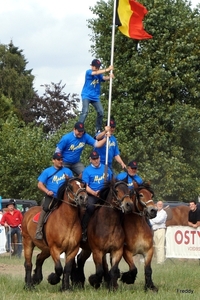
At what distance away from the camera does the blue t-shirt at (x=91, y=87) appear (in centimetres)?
1603

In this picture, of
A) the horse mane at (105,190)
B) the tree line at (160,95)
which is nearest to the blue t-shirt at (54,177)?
the horse mane at (105,190)

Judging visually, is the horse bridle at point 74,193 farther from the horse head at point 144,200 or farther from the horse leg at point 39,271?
the horse leg at point 39,271

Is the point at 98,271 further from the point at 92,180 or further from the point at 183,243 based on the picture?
the point at 183,243

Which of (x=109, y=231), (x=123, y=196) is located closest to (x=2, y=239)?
(x=109, y=231)

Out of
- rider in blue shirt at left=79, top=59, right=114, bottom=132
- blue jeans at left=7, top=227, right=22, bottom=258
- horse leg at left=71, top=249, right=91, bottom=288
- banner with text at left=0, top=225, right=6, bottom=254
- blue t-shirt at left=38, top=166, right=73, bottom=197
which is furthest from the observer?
blue jeans at left=7, top=227, right=22, bottom=258

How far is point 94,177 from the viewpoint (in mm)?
15375

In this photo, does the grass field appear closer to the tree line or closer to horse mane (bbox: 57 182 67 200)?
horse mane (bbox: 57 182 67 200)

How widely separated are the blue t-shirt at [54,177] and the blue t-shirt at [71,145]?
40cm

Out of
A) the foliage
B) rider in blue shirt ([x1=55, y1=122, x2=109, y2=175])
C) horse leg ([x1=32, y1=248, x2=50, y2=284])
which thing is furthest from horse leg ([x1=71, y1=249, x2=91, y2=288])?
the foliage

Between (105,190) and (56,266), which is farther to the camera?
(105,190)

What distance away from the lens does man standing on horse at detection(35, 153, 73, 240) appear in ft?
50.4

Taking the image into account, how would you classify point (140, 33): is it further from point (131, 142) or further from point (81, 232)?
point (131, 142)

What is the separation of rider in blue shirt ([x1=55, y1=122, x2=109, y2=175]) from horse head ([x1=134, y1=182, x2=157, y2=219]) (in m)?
1.33

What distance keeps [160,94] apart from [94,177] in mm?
23682
